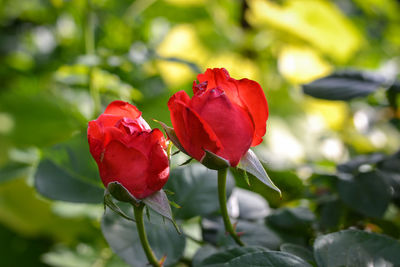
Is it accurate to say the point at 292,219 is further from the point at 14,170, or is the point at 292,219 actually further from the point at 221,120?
the point at 14,170

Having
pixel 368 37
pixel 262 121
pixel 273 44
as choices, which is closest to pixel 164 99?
pixel 262 121

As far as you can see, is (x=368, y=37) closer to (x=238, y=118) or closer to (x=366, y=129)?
(x=366, y=129)

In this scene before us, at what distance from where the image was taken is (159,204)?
0.24 m

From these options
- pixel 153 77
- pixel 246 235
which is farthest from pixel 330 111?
pixel 246 235

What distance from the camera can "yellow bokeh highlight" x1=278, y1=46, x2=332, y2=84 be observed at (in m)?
0.98

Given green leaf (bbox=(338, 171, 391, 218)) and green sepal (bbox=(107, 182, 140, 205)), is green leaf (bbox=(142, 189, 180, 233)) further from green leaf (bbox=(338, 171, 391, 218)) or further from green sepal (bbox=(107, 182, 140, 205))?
green leaf (bbox=(338, 171, 391, 218))

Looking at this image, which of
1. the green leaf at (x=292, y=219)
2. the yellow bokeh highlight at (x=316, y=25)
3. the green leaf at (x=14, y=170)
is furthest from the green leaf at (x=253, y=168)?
the yellow bokeh highlight at (x=316, y=25)

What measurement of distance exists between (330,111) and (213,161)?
0.79 m

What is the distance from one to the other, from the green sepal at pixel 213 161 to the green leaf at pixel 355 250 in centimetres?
8

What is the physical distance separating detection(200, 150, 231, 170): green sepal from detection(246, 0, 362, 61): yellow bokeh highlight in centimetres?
89

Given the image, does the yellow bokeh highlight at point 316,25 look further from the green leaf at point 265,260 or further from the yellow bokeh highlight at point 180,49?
the green leaf at point 265,260

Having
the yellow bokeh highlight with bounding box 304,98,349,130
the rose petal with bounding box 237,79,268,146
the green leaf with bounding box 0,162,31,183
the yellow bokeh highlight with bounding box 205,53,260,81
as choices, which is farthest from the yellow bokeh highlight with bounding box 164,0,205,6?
the rose petal with bounding box 237,79,268,146

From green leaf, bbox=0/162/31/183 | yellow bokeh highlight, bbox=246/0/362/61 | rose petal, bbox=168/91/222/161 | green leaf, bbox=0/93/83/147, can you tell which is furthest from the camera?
yellow bokeh highlight, bbox=246/0/362/61

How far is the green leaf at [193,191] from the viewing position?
343 millimetres
